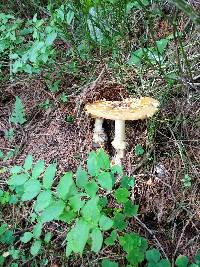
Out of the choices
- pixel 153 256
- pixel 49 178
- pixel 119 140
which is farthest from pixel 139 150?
pixel 49 178

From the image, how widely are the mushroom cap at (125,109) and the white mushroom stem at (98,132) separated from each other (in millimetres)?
63

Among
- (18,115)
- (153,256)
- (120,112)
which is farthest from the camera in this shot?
(18,115)

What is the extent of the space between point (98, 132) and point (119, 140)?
187 millimetres

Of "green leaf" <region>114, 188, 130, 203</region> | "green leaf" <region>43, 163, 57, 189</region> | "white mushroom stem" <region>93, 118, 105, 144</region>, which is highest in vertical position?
"green leaf" <region>43, 163, 57, 189</region>

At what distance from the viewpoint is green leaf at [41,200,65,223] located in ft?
4.73

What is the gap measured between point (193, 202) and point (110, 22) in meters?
1.53

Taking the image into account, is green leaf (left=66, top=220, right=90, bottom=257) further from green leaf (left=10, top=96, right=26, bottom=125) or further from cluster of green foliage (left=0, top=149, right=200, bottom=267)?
green leaf (left=10, top=96, right=26, bottom=125)

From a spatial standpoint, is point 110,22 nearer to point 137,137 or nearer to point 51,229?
point 137,137

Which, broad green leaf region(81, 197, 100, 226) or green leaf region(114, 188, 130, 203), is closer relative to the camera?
broad green leaf region(81, 197, 100, 226)

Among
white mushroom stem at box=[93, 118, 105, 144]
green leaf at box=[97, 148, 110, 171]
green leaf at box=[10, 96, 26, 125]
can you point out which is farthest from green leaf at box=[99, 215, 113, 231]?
green leaf at box=[10, 96, 26, 125]

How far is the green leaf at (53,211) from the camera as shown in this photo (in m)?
1.44

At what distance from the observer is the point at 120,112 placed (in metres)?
2.49

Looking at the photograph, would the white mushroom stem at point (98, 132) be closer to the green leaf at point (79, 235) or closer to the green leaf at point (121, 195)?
the green leaf at point (121, 195)

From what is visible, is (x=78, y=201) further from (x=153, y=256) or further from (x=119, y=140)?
(x=119, y=140)
